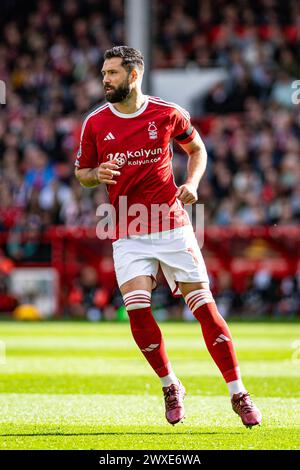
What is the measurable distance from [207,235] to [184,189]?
1483 cm

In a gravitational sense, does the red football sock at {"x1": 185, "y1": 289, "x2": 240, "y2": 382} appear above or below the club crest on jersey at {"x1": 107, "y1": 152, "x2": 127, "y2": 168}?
below

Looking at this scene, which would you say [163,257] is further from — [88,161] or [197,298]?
[88,161]

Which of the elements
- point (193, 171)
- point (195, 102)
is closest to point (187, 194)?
point (193, 171)

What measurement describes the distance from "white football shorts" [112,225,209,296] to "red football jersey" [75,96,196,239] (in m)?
0.07

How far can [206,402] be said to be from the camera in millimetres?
8281

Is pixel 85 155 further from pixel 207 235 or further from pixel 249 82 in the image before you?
pixel 249 82

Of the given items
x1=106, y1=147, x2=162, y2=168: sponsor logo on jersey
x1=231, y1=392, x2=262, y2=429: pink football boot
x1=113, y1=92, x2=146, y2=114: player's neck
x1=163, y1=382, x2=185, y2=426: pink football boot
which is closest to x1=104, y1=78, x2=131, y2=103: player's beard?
x1=113, y1=92, x2=146, y2=114: player's neck

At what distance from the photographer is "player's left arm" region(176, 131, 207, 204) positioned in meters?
6.95

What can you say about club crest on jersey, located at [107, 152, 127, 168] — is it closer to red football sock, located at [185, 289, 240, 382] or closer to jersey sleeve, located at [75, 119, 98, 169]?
jersey sleeve, located at [75, 119, 98, 169]

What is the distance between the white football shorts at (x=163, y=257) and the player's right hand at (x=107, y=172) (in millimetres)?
457

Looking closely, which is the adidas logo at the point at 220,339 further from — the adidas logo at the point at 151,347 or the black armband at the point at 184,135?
the black armband at the point at 184,135
